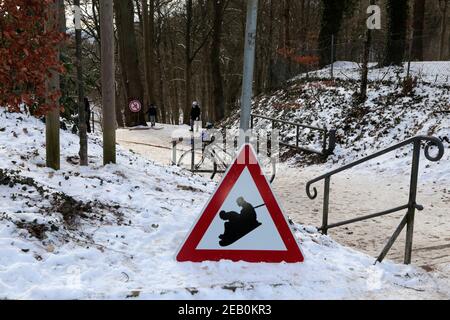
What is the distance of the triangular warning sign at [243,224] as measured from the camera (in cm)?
363

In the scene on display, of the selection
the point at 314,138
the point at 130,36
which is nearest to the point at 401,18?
the point at 314,138

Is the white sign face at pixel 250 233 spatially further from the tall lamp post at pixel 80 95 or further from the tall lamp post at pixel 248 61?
the tall lamp post at pixel 80 95

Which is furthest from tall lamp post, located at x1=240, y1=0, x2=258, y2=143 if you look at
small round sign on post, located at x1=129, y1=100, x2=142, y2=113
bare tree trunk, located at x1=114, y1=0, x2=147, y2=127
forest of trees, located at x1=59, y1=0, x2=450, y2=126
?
small round sign on post, located at x1=129, y1=100, x2=142, y2=113

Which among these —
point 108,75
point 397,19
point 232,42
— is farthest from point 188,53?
point 108,75

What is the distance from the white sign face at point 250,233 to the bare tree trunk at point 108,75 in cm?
446

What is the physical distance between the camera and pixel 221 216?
367cm

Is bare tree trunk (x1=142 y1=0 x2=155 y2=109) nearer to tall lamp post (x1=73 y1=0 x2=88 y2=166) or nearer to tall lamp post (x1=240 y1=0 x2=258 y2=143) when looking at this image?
tall lamp post (x1=73 y1=0 x2=88 y2=166)

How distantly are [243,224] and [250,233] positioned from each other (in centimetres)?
11

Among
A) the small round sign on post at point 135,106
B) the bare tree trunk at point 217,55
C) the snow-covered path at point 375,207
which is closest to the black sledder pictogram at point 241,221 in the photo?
the snow-covered path at point 375,207

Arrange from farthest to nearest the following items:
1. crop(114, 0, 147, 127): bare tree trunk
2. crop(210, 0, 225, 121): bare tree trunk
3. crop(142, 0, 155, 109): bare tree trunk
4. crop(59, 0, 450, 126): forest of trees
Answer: crop(142, 0, 155, 109): bare tree trunk
crop(210, 0, 225, 121): bare tree trunk
crop(59, 0, 450, 126): forest of trees
crop(114, 0, 147, 127): bare tree trunk

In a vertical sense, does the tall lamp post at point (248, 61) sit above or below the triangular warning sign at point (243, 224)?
above

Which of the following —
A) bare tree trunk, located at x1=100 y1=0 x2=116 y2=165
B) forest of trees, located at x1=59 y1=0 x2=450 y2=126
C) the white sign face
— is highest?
forest of trees, located at x1=59 y1=0 x2=450 y2=126

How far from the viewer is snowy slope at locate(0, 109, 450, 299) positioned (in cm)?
340
